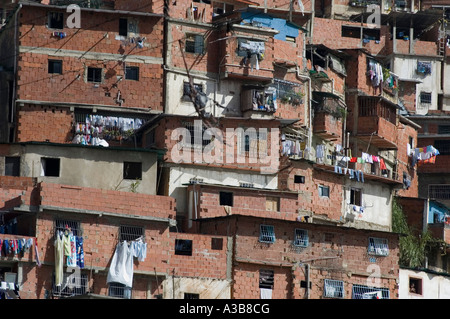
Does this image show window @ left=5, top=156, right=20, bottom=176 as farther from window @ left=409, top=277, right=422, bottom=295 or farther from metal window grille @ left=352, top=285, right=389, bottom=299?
window @ left=409, top=277, right=422, bottom=295

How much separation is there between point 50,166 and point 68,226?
4.37 m

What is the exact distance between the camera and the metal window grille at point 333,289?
50.4 metres

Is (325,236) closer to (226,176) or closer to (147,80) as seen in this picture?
(226,176)

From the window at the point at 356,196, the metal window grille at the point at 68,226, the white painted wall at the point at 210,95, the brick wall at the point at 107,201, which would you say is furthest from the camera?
the window at the point at 356,196

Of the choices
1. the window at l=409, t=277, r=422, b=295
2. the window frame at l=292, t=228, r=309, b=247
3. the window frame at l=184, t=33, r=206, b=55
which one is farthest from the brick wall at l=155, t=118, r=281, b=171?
the window at l=409, t=277, r=422, b=295

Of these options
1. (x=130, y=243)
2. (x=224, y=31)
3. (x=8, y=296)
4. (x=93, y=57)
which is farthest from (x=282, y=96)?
(x=8, y=296)

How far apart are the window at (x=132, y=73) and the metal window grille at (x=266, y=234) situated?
1007 centimetres

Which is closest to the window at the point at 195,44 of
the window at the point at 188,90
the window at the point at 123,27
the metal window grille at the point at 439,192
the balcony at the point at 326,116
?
the window at the point at 188,90

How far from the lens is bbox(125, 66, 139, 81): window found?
183ft

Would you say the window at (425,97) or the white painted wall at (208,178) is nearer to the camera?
the white painted wall at (208,178)

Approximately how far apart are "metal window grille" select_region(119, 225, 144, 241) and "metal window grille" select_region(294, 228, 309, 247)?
6.52 m

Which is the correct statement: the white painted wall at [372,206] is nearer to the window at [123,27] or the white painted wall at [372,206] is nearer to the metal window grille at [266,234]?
the metal window grille at [266,234]

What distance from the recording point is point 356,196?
196ft

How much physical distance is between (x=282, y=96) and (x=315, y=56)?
459 centimetres
